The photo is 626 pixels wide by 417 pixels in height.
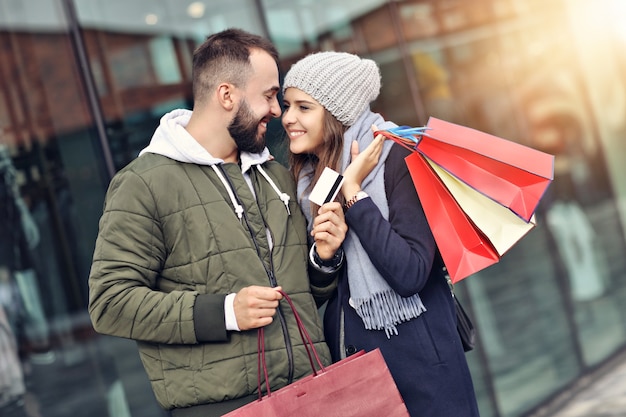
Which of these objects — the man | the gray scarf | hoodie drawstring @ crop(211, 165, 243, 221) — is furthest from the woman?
hoodie drawstring @ crop(211, 165, 243, 221)

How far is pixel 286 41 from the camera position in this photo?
5336 mm

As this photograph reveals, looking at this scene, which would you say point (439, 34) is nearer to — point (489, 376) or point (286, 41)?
point (286, 41)

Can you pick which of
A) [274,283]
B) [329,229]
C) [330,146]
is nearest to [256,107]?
[330,146]

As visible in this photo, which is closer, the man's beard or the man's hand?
the man's hand

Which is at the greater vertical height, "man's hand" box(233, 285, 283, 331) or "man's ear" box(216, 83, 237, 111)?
"man's ear" box(216, 83, 237, 111)

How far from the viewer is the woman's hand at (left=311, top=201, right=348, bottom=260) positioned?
2.67 metres

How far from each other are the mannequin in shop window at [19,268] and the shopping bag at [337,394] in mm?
1920

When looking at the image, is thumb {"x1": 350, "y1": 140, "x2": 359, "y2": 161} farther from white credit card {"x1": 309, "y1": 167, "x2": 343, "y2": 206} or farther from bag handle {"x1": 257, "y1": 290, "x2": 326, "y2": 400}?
bag handle {"x1": 257, "y1": 290, "x2": 326, "y2": 400}

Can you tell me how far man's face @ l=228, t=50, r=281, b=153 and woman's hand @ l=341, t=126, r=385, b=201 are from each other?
280 millimetres

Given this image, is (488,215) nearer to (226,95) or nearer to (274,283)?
(274,283)

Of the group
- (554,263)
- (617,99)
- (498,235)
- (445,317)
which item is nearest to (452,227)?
(498,235)

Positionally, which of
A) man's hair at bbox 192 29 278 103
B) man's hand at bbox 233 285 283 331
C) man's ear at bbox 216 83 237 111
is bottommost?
man's hand at bbox 233 285 283 331

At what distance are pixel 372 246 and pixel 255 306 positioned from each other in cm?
43

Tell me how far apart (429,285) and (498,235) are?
12.1 inches
